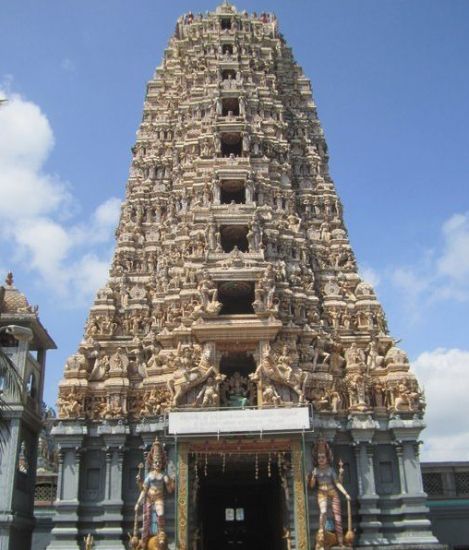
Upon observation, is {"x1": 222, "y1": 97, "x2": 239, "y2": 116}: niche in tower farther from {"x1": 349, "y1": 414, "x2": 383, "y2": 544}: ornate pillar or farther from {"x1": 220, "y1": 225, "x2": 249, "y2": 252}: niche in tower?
{"x1": 349, "y1": 414, "x2": 383, "y2": 544}: ornate pillar

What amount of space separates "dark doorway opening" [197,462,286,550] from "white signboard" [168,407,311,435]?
5475 millimetres

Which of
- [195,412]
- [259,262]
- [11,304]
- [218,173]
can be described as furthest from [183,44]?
[195,412]

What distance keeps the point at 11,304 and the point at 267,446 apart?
1280cm

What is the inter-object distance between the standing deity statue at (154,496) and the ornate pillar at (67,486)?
2699 mm

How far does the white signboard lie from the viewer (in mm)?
26328

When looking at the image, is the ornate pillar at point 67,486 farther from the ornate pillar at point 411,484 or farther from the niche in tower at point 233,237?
the ornate pillar at point 411,484

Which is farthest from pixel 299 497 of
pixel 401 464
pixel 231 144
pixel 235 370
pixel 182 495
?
pixel 231 144

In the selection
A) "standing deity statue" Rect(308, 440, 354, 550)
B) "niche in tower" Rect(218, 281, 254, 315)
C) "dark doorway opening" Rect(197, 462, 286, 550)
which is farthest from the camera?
"niche in tower" Rect(218, 281, 254, 315)

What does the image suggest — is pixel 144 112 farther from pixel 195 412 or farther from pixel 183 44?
pixel 195 412

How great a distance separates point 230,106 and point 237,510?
2305 centimetres

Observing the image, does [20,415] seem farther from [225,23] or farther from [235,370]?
[225,23]

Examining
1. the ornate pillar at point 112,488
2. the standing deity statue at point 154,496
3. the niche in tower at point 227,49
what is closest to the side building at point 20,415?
the ornate pillar at point 112,488

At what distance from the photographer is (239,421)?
26.5 meters

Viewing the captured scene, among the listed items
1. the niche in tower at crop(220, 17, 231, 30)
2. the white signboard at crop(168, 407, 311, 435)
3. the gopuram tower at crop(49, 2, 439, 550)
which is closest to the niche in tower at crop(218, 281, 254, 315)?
the gopuram tower at crop(49, 2, 439, 550)
